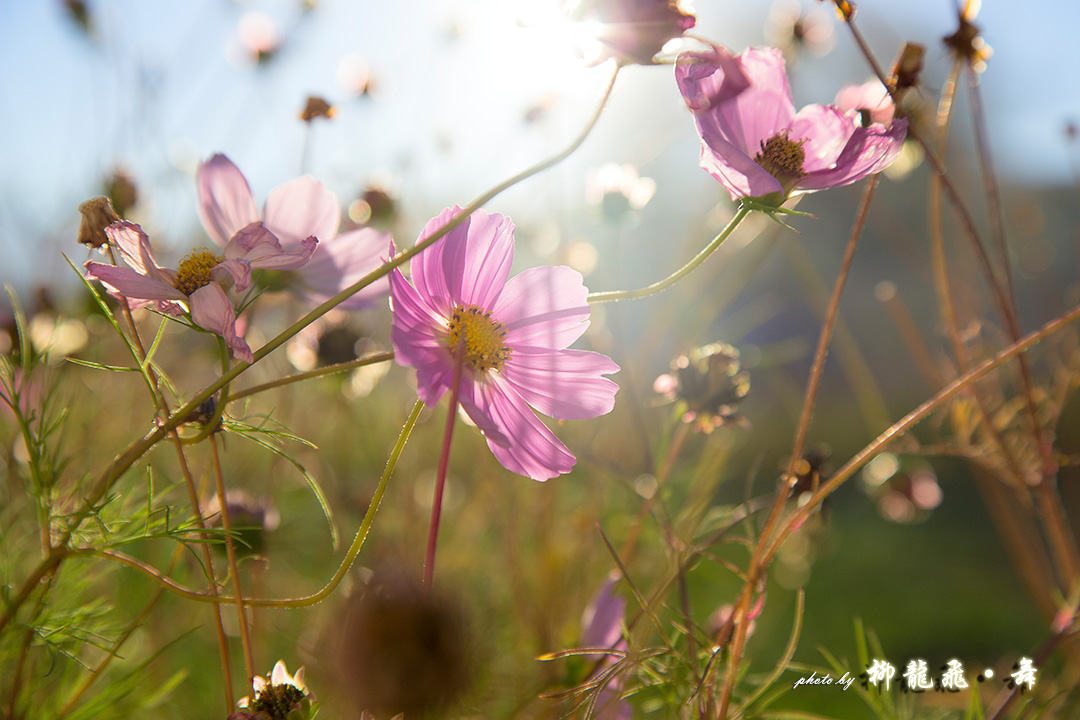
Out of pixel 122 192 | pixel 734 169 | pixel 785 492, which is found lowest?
pixel 785 492

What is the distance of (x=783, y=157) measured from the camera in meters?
0.37

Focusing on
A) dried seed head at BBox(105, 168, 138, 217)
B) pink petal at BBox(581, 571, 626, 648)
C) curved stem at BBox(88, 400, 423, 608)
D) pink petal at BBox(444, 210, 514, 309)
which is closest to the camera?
curved stem at BBox(88, 400, 423, 608)

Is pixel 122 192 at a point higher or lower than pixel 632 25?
higher

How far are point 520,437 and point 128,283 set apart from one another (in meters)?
0.18

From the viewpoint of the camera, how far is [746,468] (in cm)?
200

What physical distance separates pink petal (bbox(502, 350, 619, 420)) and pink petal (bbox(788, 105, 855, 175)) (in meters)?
0.14

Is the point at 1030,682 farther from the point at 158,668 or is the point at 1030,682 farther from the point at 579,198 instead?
the point at 579,198

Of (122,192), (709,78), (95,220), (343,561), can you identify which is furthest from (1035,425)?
(122,192)

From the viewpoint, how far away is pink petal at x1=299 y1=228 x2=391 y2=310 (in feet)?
1.31

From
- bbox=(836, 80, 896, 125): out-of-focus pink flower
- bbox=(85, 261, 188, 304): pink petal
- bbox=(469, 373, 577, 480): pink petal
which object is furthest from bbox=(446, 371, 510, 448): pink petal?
bbox=(836, 80, 896, 125): out-of-focus pink flower

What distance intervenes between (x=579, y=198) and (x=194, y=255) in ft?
2.49

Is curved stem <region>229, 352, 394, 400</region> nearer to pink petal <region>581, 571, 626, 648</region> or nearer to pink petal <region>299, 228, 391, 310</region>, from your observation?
pink petal <region>299, 228, 391, 310</region>

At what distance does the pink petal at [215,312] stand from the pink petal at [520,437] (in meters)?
0.11

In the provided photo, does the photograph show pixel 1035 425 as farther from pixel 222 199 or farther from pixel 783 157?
pixel 222 199
